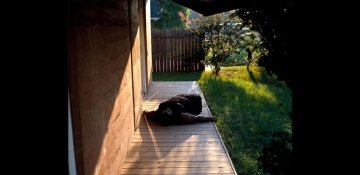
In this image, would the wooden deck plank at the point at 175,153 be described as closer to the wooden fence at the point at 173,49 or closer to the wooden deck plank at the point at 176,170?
the wooden deck plank at the point at 176,170

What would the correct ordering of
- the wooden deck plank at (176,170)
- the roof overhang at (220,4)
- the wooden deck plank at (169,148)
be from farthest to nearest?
the wooden deck plank at (169,148) → the wooden deck plank at (176,170) → the roof overhang at (220,4)

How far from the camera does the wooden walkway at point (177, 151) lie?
15.6ft

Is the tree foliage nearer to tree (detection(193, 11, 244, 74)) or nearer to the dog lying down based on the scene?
tree (detection(193, 11, 244, 74))

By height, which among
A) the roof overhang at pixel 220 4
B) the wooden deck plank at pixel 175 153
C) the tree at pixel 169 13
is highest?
the tree at pixel 169 13

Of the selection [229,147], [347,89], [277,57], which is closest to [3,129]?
[347,89]

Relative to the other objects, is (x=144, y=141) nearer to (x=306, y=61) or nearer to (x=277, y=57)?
(x=277, y=57)

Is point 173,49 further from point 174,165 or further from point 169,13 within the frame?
point 174,165

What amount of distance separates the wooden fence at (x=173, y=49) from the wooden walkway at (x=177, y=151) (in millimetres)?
8076

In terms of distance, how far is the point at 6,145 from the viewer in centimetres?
104

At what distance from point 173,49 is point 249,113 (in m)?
7.45

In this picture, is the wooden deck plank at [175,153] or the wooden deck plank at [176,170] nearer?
the wooden deck plank at [176,170]

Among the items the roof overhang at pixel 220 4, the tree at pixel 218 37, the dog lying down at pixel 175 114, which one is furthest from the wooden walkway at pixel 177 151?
the tree at pixel 218 37

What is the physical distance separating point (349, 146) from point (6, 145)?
3.57 feet

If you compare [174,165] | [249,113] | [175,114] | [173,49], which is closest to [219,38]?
[173,49]
